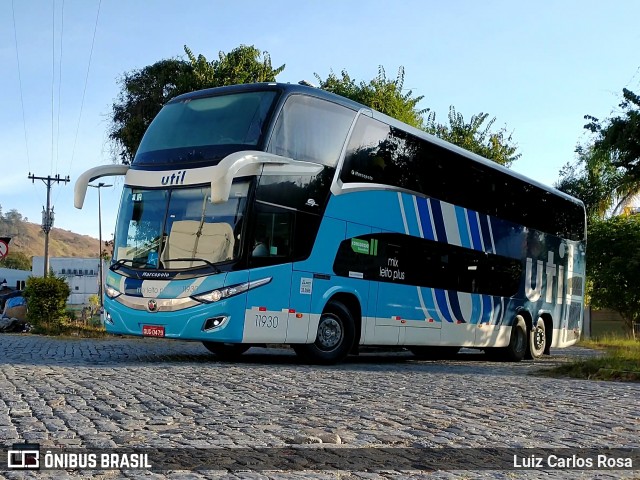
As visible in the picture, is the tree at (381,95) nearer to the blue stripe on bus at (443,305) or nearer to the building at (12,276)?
the blue stripe on bus at (443,305)

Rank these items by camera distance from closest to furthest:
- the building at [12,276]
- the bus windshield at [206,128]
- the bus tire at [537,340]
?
the bus windshield at [206,128]
the bus tire at [537,340]
the building at [12,276]

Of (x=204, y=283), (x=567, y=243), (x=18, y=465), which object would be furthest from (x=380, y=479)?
(x=567, y=243)

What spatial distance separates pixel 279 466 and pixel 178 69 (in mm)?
25229

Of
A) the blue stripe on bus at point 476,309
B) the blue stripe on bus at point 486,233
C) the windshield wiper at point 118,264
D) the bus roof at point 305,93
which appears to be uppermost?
the bus roof at point 305,93

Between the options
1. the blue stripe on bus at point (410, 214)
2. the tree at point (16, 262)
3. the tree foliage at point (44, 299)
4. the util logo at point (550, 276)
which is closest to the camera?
the blue stripe on bus at point (410, 214)

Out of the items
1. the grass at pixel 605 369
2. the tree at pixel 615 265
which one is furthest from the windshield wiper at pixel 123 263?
the tree at pixel 615 265

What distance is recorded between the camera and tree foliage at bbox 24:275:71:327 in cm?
2391

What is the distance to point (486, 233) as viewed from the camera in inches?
702

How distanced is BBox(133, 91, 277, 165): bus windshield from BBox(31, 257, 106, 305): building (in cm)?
5532

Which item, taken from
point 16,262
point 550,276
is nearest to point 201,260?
point 550,276

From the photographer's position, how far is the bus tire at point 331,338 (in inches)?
537

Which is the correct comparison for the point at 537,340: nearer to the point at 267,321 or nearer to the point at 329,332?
the point at 329,332

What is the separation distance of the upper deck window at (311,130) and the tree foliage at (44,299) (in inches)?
522

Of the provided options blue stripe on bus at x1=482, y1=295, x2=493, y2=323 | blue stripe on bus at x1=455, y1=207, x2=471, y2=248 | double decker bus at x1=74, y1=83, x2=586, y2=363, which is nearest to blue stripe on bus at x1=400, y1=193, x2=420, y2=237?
double decker bus at x1=74, y1=83, x2=586, y2=363
